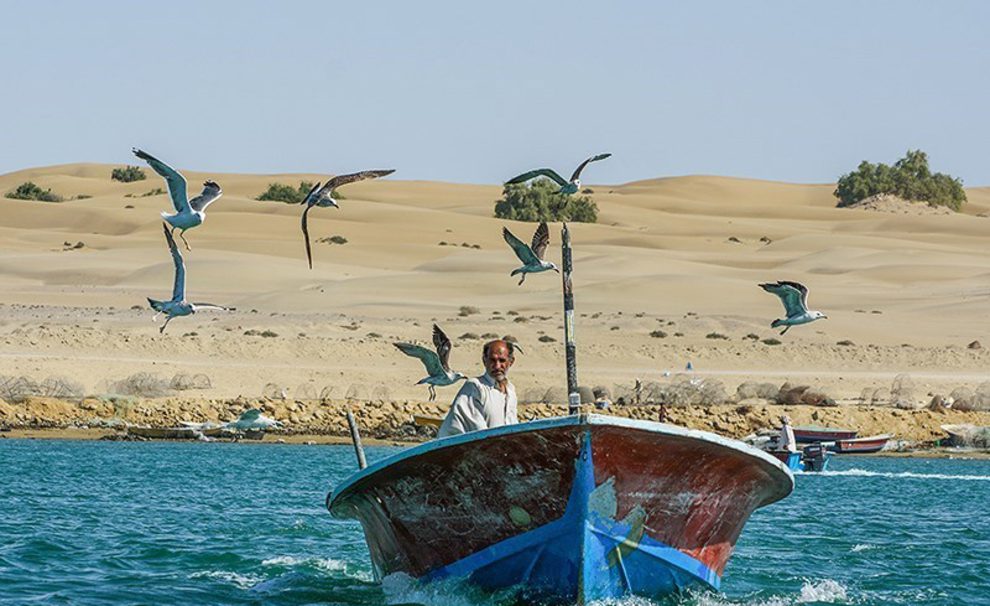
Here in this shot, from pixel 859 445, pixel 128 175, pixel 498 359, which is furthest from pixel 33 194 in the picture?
pixel 498 359

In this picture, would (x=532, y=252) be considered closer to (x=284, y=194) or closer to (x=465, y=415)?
(x=465, y=415)

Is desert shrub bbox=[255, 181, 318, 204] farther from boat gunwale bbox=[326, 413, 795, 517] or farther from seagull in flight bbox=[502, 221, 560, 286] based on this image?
boat gunwale bbox=[326, 413, 795, 517]

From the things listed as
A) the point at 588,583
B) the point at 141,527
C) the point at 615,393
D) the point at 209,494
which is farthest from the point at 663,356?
the point at 588,583

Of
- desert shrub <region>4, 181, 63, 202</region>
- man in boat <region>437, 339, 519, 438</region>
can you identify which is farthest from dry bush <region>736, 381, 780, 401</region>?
desert shrub <region>4, 181, 63, 202</region>

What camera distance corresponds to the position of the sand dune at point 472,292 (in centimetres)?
5178

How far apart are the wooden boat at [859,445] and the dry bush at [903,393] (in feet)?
16.2

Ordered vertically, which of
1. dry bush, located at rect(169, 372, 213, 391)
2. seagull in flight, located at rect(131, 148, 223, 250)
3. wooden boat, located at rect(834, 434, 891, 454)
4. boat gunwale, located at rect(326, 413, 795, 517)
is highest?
seagull in flight, located at rect(131, 148, 223, 250)

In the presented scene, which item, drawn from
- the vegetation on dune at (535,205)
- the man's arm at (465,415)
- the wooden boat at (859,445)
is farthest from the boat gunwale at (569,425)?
the vegetation on dune at (535,205)

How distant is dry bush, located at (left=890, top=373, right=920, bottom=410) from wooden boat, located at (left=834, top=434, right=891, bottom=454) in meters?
4.93

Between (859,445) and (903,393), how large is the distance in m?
8.25

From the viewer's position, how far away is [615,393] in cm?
4609

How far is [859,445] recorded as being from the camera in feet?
126

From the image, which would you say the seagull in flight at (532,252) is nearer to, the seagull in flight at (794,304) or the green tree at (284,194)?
the seagull in flight at (794,304)

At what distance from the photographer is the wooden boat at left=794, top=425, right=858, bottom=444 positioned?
3800 centimetres
